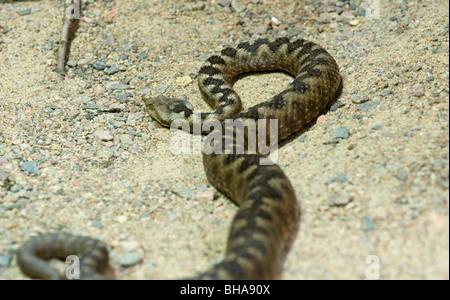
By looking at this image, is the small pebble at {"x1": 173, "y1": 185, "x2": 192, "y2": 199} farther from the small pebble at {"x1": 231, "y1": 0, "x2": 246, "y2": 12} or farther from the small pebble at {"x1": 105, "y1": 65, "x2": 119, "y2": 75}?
the small pebble at {"x1": 231, "y1": 0, "x2": 246, "y2": 12}

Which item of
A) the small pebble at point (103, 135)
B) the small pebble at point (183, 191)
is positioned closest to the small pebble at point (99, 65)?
the small pebble at point (103, 135)

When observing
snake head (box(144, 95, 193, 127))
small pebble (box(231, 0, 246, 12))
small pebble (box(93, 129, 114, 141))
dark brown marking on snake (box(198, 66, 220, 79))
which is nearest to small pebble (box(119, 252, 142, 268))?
small pebble (box(93, 129, 114, 141))

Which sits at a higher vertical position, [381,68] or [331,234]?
[381,68]

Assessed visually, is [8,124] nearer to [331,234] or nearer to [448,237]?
[331,234]

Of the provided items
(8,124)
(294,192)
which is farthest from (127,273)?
(8,124)

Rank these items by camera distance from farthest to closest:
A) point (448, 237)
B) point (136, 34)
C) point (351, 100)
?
point (136, 34)
point (351, 100)
point (448, 237)

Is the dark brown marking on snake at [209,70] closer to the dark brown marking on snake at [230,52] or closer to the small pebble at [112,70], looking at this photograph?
the dark brown marking on snake at [230,52]

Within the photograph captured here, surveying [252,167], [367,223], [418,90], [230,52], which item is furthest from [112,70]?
[367,223]
